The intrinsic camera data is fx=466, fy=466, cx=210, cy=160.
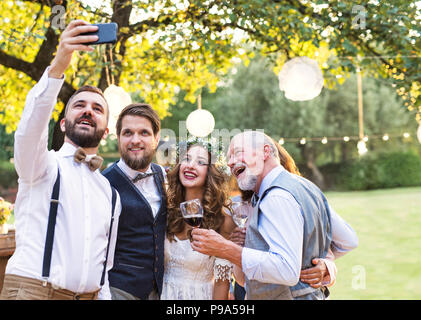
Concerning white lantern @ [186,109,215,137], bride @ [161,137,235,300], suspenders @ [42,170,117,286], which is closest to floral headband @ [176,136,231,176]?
bride @ [161,137,235,300]

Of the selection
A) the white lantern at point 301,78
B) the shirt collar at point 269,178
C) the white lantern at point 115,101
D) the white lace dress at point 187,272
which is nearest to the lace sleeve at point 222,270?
the white lace dress at point 187,272

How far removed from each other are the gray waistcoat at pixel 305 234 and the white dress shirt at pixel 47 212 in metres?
0.73

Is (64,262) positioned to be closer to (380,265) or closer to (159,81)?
(159,81)

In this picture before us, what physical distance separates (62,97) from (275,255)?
12.7 ft

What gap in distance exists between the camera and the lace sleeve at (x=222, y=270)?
296cm

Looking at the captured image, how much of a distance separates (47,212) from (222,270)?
133 cm

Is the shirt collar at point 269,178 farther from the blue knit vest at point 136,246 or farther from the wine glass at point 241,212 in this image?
the blue knit vest at point 136,246

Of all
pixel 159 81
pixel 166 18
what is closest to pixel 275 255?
pixel 166 18

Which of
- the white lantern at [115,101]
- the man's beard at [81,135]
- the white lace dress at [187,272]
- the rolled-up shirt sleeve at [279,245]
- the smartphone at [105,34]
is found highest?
the white lantern at [115,101]

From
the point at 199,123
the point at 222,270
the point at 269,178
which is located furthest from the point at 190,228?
the point at 199,123

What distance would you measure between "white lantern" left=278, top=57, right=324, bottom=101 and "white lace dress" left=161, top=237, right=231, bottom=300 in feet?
8.81

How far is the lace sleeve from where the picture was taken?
9.73 feet

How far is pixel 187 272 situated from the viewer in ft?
9.66

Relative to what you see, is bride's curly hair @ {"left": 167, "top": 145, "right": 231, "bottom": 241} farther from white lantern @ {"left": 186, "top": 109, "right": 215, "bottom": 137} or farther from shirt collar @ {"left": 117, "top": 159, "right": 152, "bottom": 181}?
white lantern @ {"left": 186, "top": 109, "right": 215, "bottom": 137}
